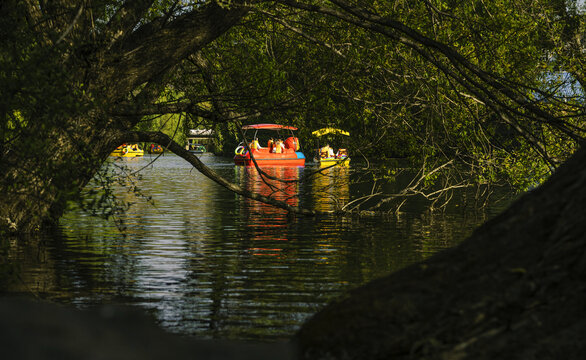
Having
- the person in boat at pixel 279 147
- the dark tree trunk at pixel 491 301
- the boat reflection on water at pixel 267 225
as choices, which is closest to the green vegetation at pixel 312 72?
the boat reflection on water at pixel 267 225

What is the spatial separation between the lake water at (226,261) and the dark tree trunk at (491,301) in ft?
7.57

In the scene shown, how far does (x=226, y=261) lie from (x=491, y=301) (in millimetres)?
8699

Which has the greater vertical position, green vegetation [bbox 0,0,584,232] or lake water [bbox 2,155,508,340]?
green vegetation [bbox 0,0,584,232]

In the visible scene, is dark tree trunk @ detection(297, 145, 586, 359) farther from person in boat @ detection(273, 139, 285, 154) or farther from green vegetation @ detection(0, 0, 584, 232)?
person in boat @ detection(273, 139, 285, 154)

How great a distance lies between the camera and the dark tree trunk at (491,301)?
5.18 metres

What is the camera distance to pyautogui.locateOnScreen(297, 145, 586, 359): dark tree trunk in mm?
5180

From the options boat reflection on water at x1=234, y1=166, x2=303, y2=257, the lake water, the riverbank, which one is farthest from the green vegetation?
the riverbank

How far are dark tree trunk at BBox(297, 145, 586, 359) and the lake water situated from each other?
7.57 feet

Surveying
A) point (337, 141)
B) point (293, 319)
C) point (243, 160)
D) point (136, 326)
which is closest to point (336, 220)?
point (337, 141)

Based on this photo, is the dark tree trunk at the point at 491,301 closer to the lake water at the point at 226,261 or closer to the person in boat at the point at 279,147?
the lake water at the point at 226,261

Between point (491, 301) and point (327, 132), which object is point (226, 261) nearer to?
point (327, 132)

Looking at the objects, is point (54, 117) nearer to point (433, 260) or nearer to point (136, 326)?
point (136, 326)

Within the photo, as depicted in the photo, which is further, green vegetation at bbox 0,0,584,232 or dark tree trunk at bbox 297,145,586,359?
green vegetation at bbox 0,0,584,232

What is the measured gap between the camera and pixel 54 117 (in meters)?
7.79
